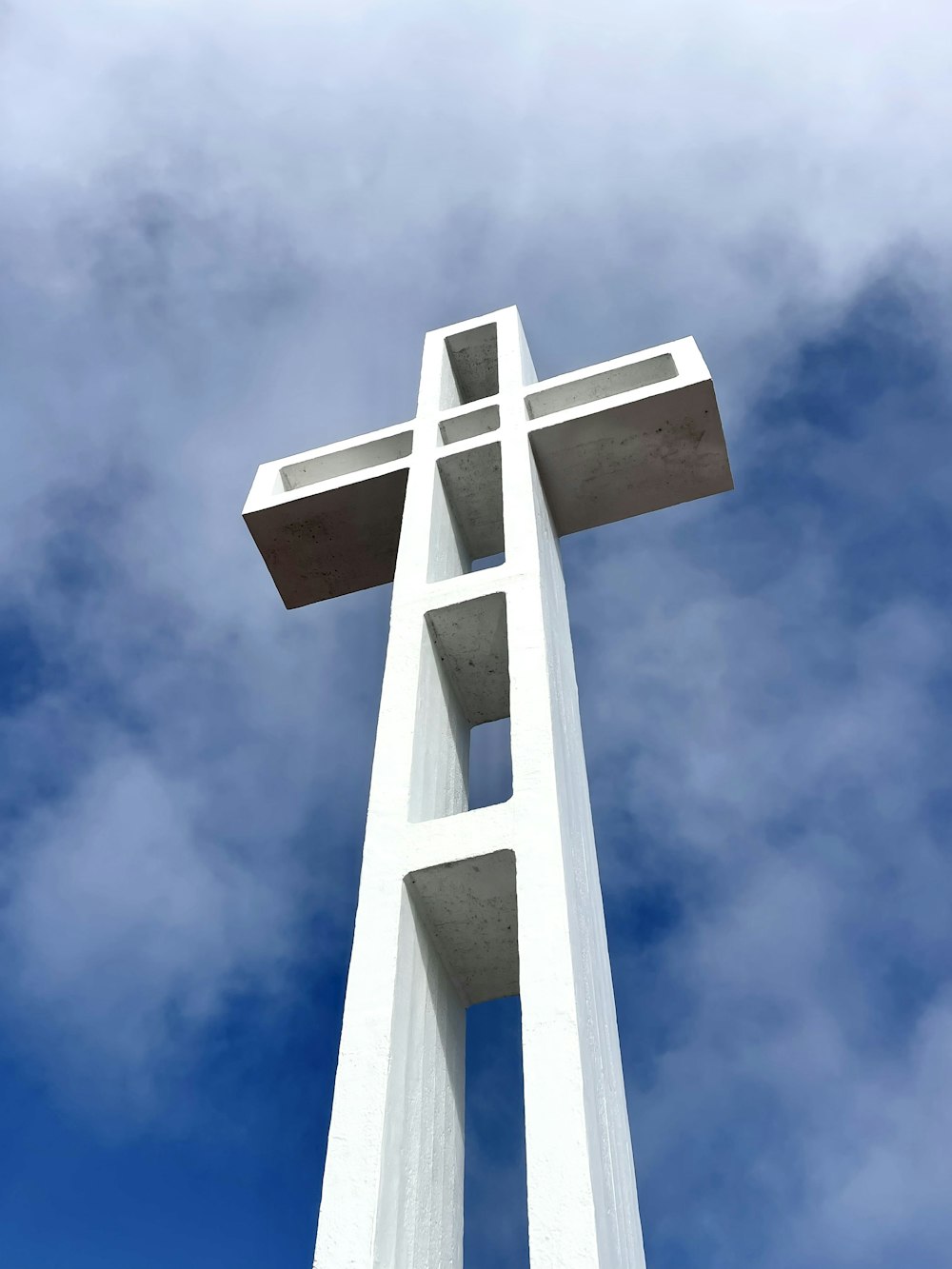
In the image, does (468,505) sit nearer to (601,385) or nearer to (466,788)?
(601,385)

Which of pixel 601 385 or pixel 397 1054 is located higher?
pixel 601 385

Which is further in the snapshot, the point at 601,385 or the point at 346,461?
the point at 346,461

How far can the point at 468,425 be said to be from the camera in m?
9.30

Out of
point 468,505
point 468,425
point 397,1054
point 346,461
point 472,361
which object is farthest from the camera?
point 472,361

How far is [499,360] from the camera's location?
10.1 metres

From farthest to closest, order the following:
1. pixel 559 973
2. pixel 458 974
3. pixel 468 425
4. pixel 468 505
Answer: pixel 468 425 → pixel 468 505 → pixel 458 974 → pixel 559 973

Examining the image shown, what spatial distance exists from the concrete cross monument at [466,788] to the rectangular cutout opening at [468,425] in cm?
2

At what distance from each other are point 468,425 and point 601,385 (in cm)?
114

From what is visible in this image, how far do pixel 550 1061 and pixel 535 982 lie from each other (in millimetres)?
343

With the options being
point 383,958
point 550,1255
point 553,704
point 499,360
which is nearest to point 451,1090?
point 383,958

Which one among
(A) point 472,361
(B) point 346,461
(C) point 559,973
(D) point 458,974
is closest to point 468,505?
(B) point 346,461

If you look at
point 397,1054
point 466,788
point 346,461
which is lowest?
point 397,1054

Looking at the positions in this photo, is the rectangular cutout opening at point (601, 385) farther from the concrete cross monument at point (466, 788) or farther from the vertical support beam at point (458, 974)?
the vertical support beam at point (458, 974)

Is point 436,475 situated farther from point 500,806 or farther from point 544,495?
point 500,806
